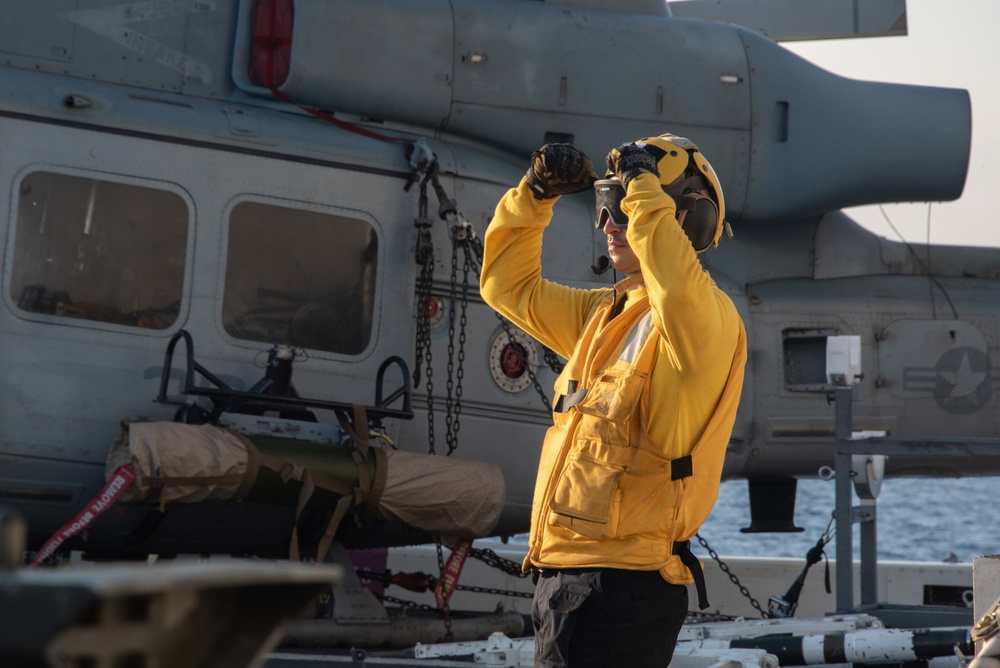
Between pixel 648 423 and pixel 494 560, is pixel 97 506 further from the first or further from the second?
pixel 648 423

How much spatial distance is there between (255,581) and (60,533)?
13.7 ft

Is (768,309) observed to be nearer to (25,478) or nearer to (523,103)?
(523,103)

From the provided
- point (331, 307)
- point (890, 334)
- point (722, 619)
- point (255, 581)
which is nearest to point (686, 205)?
point (255, 581)

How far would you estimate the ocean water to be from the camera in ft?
113

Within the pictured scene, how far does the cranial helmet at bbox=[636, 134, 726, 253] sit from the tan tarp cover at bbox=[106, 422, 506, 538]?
259cm

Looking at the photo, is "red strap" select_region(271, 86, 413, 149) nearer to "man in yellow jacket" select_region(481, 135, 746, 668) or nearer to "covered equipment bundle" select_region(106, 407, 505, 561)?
"covered equipment bundle" select_region(106, 407, 505, 561)

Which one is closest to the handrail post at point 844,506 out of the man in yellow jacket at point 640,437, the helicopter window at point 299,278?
the helicopter window at point 299,278

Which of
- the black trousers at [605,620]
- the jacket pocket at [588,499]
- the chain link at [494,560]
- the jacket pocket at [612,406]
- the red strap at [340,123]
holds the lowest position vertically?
the chain link at [494,560]

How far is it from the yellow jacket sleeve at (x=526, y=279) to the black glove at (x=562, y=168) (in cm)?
12

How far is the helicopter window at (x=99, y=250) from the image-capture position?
512cm

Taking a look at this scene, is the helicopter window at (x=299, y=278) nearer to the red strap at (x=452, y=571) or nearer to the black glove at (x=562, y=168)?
the red strap at (x=452, y=571)

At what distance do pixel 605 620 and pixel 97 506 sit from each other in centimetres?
286

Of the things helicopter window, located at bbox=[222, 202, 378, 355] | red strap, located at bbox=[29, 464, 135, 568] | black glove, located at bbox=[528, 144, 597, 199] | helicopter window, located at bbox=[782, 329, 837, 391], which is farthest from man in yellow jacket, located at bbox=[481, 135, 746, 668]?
helicopter window, located at bbox=[782, 329, 837, 391]

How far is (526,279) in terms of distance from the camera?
11.2 feet
